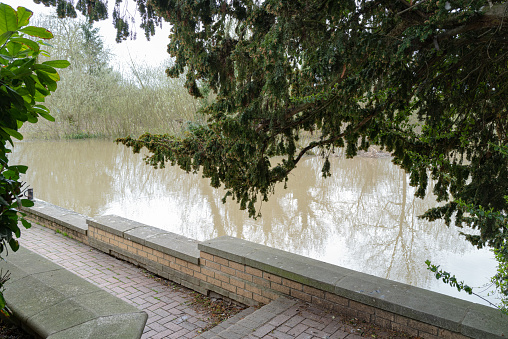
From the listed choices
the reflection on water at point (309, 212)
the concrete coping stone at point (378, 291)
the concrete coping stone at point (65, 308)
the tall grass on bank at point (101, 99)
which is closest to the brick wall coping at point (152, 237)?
the concrete coping stone at point (378, 291)

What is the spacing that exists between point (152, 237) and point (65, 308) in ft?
8.21

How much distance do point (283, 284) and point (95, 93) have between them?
2660 centimetres

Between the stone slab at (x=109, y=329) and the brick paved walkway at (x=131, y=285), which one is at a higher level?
the stone slab at (x=109, y=329)

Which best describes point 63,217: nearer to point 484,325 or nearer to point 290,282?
point 290,282

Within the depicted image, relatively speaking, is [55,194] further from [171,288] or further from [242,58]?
[242,58]

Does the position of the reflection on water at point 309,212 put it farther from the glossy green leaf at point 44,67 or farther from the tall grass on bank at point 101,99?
the glossy green leaf at point 44,67

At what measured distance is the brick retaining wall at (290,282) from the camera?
2.79 metres

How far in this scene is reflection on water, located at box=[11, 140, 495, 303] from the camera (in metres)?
A: 8.12

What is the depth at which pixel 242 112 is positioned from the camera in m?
4.17

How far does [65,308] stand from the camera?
254 cm

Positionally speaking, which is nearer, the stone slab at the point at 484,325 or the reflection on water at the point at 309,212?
the stone slab at the point at 484,325

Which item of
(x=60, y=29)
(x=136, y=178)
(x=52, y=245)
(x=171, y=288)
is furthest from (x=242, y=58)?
(x=60, y=29)

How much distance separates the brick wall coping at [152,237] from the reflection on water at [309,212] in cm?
408

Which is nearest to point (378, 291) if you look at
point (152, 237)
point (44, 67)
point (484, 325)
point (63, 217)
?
point (484, 325)
